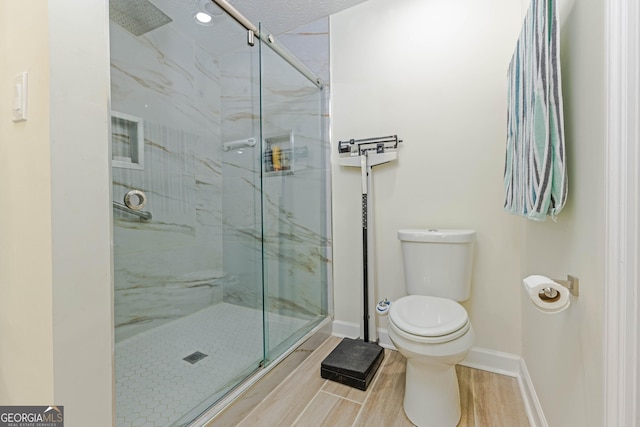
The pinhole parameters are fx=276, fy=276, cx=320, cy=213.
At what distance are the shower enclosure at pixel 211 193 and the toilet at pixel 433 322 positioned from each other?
2.34 ft

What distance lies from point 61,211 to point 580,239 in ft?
4.39

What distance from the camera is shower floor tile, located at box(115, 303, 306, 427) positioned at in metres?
1.16

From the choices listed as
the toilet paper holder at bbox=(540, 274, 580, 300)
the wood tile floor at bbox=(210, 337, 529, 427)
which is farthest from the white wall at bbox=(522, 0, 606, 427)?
the wood tile floor at bbox=(210, 337, 529, 427)

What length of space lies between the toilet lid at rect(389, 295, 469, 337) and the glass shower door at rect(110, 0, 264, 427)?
790 mm

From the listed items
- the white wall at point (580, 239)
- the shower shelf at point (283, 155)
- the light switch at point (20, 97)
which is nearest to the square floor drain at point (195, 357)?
the shower shelf at point (283, 155)

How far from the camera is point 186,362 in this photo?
1525 millimetres

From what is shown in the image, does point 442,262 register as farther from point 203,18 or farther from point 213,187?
point 203,18

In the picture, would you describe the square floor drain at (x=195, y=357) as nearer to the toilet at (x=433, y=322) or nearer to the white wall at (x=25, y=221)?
the white wall at (x=25, y=221)

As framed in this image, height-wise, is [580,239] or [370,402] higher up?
[580,239]

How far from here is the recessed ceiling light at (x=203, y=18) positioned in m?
1.75

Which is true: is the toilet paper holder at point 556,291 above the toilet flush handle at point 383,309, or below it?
above

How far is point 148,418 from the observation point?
1.10m

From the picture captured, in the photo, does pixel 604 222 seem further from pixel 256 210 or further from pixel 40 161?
pixel 256 210

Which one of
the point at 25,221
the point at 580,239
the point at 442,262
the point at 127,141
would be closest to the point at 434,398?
the point at 442,262
